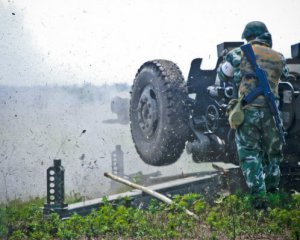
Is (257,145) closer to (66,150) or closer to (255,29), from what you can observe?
(255,29)

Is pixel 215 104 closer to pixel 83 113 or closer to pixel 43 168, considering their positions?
pixel 43 168

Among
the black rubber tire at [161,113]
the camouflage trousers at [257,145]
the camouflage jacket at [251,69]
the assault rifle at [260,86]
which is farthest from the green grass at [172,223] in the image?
the camouflage jacket at [251,69]

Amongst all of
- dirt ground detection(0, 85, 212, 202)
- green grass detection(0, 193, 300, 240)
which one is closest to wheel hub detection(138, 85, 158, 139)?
green grass detection(0, 193, 300, 240)

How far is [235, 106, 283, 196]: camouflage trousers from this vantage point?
578 cm

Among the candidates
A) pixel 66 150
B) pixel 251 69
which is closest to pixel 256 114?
pixel 251 69

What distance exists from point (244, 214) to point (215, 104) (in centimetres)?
143

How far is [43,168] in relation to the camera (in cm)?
1647

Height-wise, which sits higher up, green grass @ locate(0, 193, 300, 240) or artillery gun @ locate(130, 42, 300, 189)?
artillery gun @ locate(130, 42, 300, 189)

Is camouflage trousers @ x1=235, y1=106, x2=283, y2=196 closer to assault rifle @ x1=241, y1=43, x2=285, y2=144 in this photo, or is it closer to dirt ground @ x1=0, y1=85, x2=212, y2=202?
assault rifle @ x1=241, y1=43, x2=285, y2=144

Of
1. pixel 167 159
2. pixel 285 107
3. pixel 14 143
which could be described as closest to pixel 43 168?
pixel 14 143

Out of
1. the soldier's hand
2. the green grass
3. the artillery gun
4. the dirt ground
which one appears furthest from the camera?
the dirt ground

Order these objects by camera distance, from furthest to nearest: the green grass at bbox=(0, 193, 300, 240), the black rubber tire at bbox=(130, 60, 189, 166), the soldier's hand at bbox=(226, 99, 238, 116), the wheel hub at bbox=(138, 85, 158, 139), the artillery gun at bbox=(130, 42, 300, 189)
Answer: the wheel hub at bbox=(138, 85, 158, 139)
the black rubber tire at bbox=(130, 60, 189, 166)
the artillery gun at bbox=(130, 42, 300, 189)
the soldier's hand at bbox=(226, 99, 238, 116)
the green grass at bbox=(0, 193, 300, 240)

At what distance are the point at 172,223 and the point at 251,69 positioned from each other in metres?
1.72

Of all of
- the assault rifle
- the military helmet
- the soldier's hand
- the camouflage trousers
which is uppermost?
the military helmet
